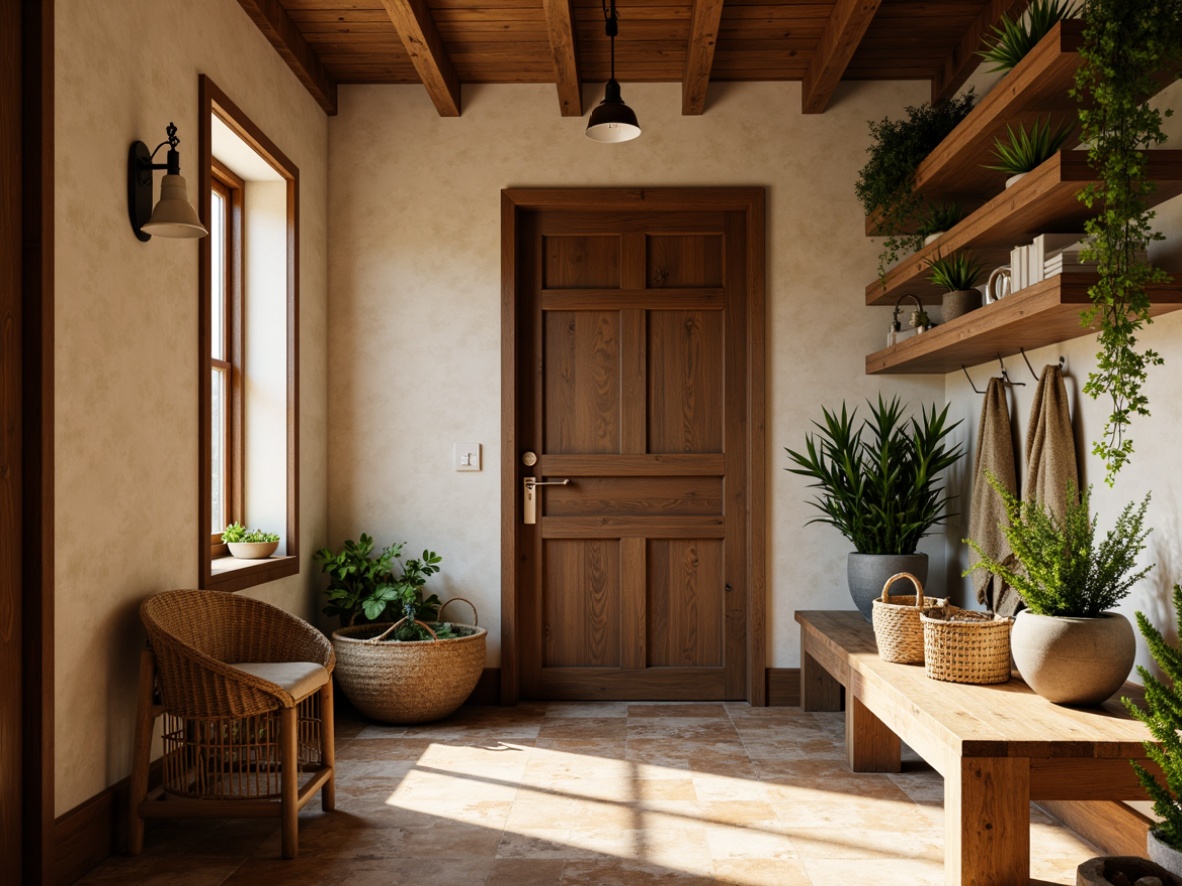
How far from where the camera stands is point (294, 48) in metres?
3.87

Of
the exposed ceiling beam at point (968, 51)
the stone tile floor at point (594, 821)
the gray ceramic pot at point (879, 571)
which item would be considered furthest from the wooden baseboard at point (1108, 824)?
the exposed ceiling beam at point (968, 51)

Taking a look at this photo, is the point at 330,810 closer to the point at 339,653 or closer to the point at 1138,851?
the point at 339,653

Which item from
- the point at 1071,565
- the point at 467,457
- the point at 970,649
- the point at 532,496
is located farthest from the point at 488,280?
the point at 1071,565

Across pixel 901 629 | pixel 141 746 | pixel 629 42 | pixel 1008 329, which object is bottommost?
pixel 141 746

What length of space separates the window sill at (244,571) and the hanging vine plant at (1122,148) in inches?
103

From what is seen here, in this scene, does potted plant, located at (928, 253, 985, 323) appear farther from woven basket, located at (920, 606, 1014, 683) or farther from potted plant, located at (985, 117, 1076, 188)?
woven basket, located at (920, 606, 1014, 683)

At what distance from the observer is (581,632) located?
4445mm

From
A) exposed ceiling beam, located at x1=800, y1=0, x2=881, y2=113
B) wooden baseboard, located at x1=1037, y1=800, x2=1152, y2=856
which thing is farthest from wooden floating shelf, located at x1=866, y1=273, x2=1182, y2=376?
wooden baseboard, located at x1=1037, y1=800, x2=1152, y2=856

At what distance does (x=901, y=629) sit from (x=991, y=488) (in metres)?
0.81

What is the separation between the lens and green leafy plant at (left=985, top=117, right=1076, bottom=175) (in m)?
2.72

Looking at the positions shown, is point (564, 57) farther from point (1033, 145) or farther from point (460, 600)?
point (460, 600)

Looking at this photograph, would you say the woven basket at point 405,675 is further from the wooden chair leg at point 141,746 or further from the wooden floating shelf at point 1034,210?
the wooden floating shelf at point 1034,210

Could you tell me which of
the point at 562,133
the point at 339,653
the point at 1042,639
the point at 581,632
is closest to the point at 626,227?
the point at 562,133

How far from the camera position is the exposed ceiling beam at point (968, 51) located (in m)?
3.50
